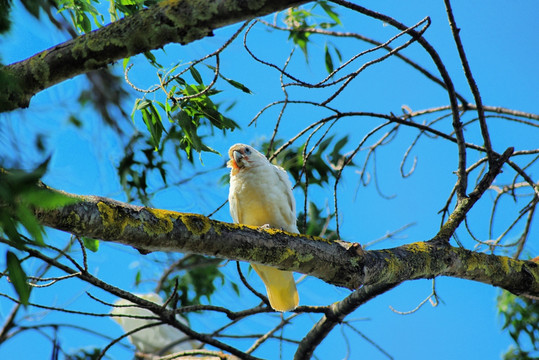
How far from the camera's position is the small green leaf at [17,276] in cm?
94

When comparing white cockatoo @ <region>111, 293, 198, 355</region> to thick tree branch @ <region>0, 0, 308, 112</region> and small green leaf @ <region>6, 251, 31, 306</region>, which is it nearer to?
thick tree branch @ <region>0, 0, 308, 112</region>

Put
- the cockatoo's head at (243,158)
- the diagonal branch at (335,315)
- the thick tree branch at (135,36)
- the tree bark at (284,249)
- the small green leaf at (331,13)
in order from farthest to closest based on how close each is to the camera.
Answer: the small green leaf at (331,13)
the cockatoo's head at (243,158)
the diagonal branch at (335,315)
the tree bark at (284,249)
the thick tree branch at (135,36)

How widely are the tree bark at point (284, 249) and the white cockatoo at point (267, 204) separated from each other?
0.75 metres

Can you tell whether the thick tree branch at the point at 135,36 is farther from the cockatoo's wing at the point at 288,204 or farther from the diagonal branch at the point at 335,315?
the cockatoo's wing at the point at 288,204

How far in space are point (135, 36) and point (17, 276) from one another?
79 cm

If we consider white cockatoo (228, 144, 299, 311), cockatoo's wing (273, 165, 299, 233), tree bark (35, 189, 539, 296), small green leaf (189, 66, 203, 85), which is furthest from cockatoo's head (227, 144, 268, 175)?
tree bark (35, 189, 539, 296)

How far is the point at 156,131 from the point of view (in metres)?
2.13

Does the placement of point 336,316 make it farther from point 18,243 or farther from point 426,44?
point 18,243

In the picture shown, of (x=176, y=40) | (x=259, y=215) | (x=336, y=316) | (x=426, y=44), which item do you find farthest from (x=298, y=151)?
(x=176, y=40)

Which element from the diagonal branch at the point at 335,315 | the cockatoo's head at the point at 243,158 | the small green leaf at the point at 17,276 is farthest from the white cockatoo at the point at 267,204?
the small green leaf at the point at 17,276

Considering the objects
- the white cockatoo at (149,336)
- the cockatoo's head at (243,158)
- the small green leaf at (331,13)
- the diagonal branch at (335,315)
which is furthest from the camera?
the white cockatoo at (149,336)

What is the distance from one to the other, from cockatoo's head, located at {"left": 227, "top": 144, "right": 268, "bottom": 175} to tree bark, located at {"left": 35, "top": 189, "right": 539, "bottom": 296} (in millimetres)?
1075

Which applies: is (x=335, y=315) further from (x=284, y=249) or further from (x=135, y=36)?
(x=135, y=36)

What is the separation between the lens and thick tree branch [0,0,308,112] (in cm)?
141
